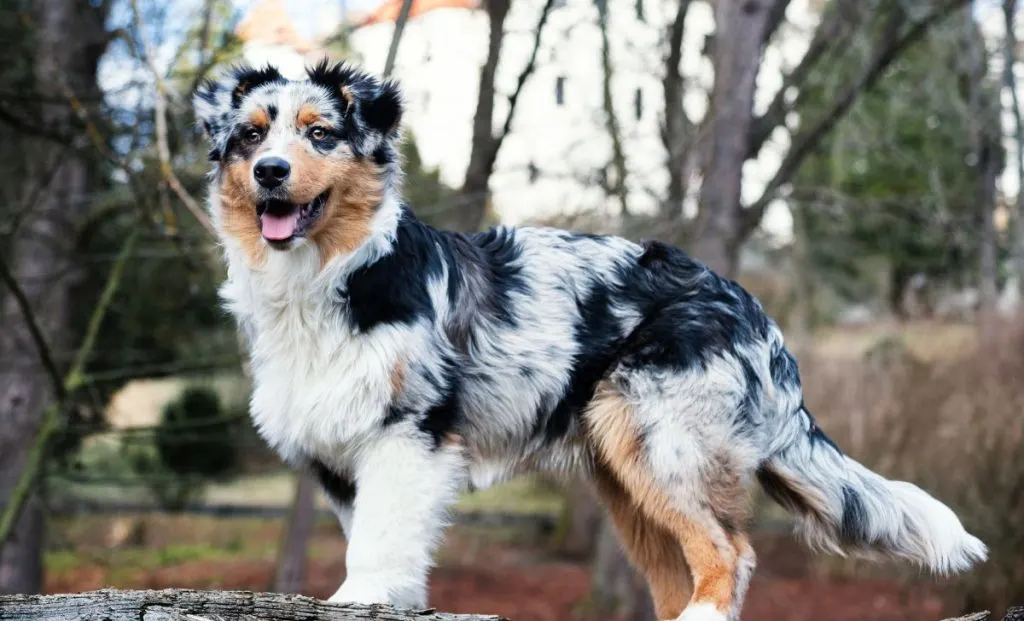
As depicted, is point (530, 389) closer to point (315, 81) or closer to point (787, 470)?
point (787, 470)

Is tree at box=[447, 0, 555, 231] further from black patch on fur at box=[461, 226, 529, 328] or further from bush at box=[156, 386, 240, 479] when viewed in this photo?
bush at box=[156, 386, 240, 479]

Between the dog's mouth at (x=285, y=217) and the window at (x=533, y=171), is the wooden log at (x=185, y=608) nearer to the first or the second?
the dog's mouth at (x=285, y=217)

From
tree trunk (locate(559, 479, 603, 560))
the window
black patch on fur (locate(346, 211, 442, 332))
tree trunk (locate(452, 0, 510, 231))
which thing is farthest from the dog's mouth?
tree trunk (locate(559, 479, 603, 560))

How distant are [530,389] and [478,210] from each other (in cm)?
540

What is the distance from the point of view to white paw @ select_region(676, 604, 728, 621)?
4395mm

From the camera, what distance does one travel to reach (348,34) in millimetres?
8758

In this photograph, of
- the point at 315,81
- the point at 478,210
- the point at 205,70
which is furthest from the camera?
the point at 478,210

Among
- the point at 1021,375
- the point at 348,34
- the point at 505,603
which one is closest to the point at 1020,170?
the point at 1021,375

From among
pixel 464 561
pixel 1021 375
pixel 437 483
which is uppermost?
pixel 437 483

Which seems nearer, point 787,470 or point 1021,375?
point 787,470

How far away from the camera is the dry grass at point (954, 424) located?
11.5 meters

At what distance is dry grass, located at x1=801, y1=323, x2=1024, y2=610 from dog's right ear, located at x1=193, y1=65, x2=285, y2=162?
31.3 feet

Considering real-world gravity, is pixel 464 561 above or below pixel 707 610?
below

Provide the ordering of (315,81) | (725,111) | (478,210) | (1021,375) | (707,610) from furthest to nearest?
(1021,375) < (478,210) < (725,111) < (315,81) < (707,610)
